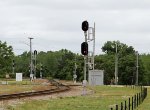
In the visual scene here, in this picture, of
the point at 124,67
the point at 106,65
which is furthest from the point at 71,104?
the point at 106,65

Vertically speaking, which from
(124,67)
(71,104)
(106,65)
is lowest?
(71,104)

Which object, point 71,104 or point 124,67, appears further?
point 124,67

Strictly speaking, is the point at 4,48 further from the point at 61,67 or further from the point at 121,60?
the point at 61,67

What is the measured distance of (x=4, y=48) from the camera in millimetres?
137750

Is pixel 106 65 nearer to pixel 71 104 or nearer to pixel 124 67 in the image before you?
pixel 124 67

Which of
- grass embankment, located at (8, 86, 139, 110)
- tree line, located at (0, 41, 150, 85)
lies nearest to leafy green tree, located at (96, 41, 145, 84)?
tree line, located at (0, 41, 150, 85)

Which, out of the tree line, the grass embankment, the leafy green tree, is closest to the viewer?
the grass embankment

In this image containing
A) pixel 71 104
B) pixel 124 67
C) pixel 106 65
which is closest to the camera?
pixel 71 104

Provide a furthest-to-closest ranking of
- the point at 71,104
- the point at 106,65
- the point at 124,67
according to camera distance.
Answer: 1. the point at 106,65
2. the point at 124,67
3. the point at 71,104

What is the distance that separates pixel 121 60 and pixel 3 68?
1538 inches

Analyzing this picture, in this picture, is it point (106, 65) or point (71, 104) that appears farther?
point (106, 65)

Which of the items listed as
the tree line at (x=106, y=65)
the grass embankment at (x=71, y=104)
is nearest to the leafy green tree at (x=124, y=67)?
the tree line at (x=106, y=65)

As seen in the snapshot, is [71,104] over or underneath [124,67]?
underneath

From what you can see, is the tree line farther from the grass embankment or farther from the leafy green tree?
the grass embankment
